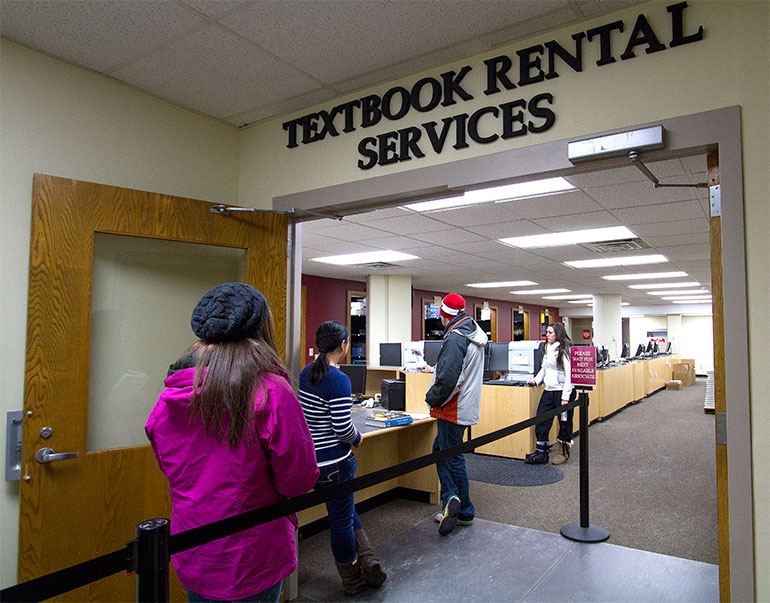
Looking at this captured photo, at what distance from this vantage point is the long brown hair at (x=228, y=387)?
4.64 feet

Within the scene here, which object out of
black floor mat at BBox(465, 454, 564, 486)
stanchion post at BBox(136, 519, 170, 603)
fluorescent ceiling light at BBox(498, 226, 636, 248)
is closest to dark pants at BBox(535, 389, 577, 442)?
black floor mat at BBox(465, 454, 564, 486)

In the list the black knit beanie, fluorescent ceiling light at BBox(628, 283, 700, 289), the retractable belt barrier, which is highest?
fluorescent ceiling light at BBox(628, 283, 700, 289)

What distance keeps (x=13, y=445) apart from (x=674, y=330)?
21055mm

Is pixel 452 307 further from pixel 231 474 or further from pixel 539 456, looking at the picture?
pixel 231 474

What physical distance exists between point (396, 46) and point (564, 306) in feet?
61.9

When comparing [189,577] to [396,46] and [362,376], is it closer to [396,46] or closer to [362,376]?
[396,46]

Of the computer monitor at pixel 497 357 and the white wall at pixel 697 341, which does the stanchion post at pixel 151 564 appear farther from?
the white wall at pixel 697 341

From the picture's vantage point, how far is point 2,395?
2184 millimetres

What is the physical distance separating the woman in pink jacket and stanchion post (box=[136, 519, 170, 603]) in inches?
10.8

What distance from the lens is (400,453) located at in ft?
15.3

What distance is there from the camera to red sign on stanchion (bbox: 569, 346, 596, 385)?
505 cm

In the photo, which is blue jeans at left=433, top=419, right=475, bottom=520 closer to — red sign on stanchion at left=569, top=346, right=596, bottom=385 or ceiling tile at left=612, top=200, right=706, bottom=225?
red sign on stanchion at left=569, top=346, right=596, bottom=385

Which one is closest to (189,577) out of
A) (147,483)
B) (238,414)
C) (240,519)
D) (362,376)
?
(240,519)

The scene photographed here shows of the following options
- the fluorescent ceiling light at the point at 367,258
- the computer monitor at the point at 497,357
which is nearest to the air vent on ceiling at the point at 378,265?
the fluorescent ceiling light at the point at 367,258
